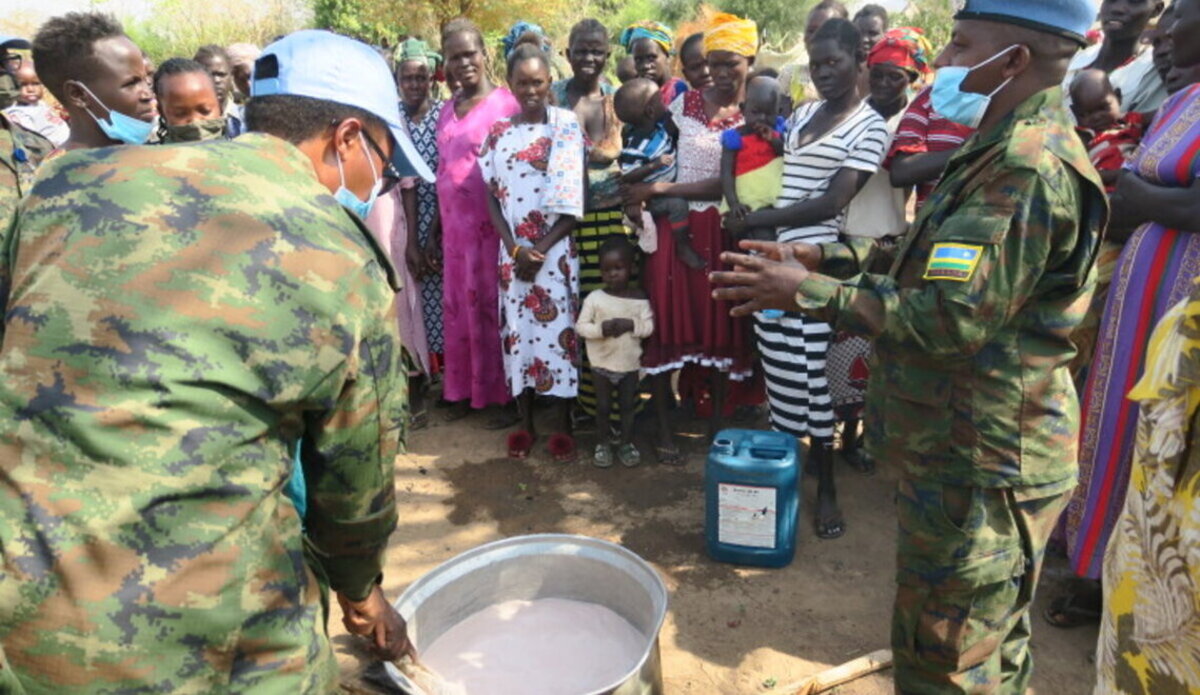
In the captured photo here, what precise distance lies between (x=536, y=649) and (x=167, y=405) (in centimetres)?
180

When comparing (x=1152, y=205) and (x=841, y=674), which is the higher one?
(x=1152, y=205)

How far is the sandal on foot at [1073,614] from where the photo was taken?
9.82 ft

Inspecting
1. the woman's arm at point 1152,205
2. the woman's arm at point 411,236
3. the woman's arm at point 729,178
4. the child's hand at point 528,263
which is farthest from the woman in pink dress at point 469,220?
the woman's arm at point 1152,205

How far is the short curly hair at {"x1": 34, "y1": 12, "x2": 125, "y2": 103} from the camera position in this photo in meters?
2.93

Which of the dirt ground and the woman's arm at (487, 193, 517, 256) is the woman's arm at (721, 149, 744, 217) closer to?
the woman's arm at (487, 193, 517, 256)

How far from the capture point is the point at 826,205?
3.50m

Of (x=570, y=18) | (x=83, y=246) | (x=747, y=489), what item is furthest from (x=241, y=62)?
(x=570, y=18)

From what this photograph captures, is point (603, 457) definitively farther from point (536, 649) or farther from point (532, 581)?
point (536, 649)

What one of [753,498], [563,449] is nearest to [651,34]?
[563,449]

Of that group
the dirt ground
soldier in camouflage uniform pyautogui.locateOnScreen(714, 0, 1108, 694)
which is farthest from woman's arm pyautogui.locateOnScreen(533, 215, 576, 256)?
soldier in camouflage uniform pyautogui.locateOnScreen(714, 0, 1108, 694)

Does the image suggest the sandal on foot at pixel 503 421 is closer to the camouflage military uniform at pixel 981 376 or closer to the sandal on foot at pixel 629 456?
the sandal on foot at pixel 629 456

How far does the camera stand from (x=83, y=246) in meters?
1.21

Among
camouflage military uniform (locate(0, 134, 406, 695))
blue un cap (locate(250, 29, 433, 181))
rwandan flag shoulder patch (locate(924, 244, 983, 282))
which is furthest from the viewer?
rwandan flag shoulder patch (locate(924, 244, 983, 282))

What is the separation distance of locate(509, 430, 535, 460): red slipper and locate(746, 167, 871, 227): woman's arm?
1.88 m
